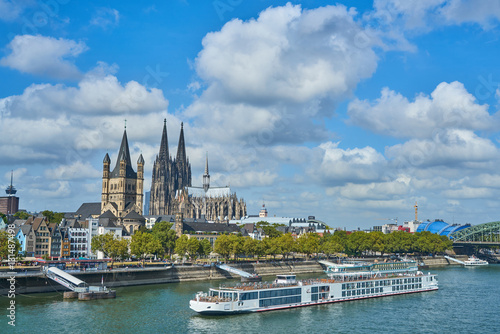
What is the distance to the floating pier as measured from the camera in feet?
252

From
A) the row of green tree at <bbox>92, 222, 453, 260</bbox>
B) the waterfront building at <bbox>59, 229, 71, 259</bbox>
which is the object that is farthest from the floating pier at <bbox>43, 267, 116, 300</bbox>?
the waterfront building at <bbox>59, 229, 71, 259</bbox>

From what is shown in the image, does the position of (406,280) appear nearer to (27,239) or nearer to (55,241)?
(55,241)

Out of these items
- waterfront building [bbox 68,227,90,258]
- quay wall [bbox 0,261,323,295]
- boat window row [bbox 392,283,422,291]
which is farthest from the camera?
waterfront building [bbox 68,227,90,258]

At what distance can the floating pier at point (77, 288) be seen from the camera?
76.8 metres

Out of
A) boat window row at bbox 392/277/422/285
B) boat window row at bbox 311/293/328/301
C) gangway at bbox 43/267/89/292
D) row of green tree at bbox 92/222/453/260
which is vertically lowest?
boat window row at bbox 311/293/328/301

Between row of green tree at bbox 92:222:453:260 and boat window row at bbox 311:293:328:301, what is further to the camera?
row of green tree at bbox 92:222:453:260

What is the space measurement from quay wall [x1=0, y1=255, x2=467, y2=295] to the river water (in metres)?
2.65

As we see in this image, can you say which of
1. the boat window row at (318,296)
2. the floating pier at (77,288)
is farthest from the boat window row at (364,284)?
the floating pier at (77,288)

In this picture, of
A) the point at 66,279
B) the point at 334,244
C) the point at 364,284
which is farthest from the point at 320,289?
the point at 334,244

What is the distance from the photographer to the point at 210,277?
109 metres

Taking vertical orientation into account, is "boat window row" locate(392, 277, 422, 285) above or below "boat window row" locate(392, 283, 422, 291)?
above

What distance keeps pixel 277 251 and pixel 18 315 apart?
79.3 m

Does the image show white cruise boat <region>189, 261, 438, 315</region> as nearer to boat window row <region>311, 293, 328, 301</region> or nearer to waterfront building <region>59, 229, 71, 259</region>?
boat window row <region>311, 293, 328, 301</region>

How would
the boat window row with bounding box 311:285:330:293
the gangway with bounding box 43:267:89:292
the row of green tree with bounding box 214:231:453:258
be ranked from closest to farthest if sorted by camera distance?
the boat window row with bounding box 311:285:330:293
the gangway with bounding box 43:267:89:292
the row of green tree with bounding box 214:231:453:258
